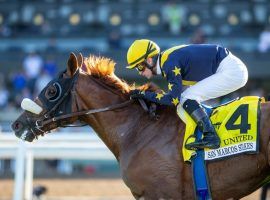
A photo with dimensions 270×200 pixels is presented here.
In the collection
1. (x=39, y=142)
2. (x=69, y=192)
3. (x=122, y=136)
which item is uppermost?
(x=122, y=136)

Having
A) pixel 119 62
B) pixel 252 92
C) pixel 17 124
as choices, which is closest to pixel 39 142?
pixel 17 124

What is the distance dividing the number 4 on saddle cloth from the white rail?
123 inches

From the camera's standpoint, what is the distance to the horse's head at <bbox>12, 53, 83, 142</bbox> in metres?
6.61

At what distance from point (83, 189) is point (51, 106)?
467 centimetres

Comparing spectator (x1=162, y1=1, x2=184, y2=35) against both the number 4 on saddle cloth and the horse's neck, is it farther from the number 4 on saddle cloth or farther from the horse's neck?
the number 4 on saddle cloth

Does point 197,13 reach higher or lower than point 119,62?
higher

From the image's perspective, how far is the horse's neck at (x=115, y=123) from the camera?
21.5ft

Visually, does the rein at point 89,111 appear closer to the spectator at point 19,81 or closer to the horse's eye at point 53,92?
the horse's eye at point 53,92

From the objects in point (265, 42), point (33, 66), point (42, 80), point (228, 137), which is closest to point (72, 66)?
point (228, 137)

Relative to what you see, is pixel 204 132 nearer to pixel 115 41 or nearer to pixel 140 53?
pixel 140 53

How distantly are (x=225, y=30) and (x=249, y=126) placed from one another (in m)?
12.1

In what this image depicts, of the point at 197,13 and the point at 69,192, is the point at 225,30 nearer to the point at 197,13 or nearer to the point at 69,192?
the point at 197,13

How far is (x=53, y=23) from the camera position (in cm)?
1894

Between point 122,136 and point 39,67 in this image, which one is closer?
point 122,136
